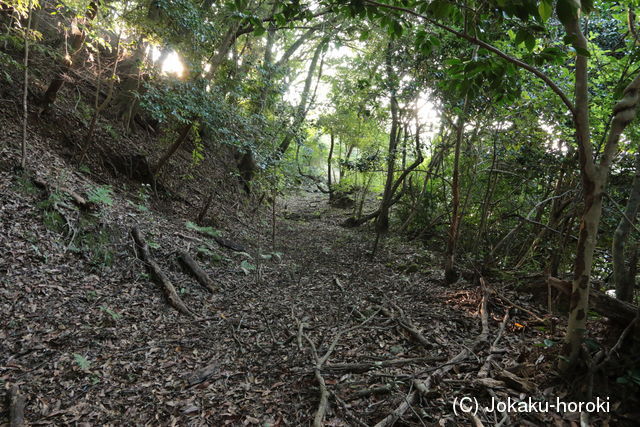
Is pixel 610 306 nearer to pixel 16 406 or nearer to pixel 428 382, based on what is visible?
pixel 428 382

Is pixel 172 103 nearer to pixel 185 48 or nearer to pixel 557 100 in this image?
pixel 185 48

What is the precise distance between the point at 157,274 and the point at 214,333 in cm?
168

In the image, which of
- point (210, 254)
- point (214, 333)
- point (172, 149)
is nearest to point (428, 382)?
point (214, 333)

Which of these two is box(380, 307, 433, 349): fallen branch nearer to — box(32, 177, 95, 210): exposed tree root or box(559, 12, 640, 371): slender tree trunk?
box(559, 12, 640, 371): slender tree trunk

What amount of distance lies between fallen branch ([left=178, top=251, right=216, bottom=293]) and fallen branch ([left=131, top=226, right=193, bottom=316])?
0.57 meters

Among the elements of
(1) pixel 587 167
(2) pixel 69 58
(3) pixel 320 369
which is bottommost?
(3) pixel 320 369

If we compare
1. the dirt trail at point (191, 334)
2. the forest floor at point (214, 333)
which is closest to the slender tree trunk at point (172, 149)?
the forest floor at point (214, 333)

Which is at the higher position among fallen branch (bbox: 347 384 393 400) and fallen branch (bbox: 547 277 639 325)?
fallen branch (bbox: 547 277 639 325)

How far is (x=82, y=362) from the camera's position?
3482 millimetres

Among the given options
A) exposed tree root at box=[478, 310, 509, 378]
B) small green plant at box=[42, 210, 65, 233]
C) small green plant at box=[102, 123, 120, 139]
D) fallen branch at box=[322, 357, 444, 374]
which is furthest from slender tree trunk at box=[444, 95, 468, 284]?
small green plant at box=[102, 123, 120, 139]

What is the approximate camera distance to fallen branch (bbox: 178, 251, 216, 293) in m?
5.86

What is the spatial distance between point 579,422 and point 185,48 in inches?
364

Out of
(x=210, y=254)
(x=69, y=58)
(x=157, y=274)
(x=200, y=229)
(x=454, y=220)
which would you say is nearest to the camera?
(x=157, y=274)

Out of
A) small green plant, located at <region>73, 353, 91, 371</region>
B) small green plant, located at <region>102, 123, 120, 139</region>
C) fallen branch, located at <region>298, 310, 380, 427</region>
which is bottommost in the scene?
small green plant, located at <region>73, 353, 91, 371</region>
